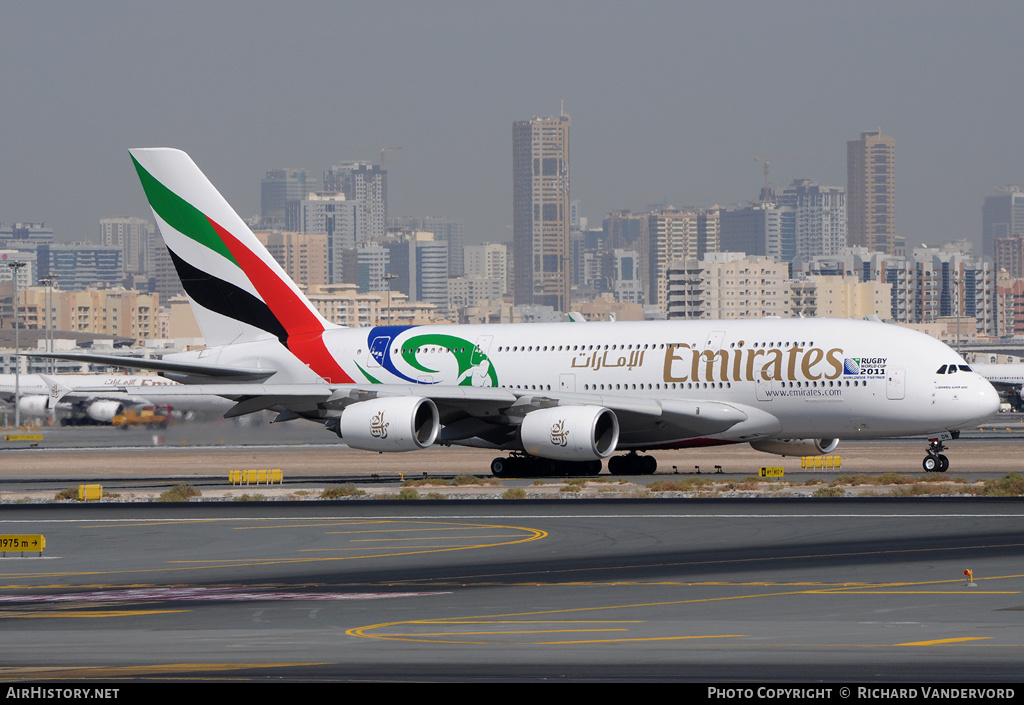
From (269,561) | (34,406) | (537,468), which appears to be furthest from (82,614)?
(34,406)

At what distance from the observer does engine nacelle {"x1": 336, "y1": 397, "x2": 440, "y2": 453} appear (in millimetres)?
42000

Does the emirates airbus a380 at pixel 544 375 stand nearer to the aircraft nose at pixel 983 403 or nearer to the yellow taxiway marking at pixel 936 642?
the aircraft nose at pixel 983 403

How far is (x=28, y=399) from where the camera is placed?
115 meters

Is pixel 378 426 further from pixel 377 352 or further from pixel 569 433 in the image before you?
pixel 377 352

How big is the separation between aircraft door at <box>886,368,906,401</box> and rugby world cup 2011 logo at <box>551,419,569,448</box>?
9.31 metres

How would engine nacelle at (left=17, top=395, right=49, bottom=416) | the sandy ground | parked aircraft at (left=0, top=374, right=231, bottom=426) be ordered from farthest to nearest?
engine nacelle at (left=17, top=395, right=49, bottom=416)
parked aircraft at (left=0, top=374, right=231, bottom=426)
the sandy ground

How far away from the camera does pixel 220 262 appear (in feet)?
161

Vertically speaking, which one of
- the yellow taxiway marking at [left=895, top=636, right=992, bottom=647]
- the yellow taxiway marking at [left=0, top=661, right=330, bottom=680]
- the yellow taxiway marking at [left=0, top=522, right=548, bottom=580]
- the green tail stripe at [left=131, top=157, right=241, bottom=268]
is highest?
the green tail stripe at [left=131, top=157, right=241, bottom=268]

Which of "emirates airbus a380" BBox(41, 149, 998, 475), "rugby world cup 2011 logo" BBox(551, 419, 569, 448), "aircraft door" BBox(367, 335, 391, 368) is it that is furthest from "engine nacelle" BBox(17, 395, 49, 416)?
"rugby world cup 2011 logo" BBox(551, 419, 569, 448)

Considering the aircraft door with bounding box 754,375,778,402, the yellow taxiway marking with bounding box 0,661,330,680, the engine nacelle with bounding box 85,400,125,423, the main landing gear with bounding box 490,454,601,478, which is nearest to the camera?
the yellow taxiway marking with bounding box 0,661,330,680

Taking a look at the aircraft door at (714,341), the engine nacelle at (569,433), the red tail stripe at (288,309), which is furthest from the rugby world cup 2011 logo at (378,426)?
the aircraft door at (714,341)

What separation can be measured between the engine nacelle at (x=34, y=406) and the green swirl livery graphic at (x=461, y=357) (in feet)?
239

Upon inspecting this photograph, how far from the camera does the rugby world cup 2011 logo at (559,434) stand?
4172 centimetres

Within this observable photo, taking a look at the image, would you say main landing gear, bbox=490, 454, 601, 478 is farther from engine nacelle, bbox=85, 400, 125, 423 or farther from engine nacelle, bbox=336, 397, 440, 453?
engine nacelle, bbox=85, 400, 125, 423
